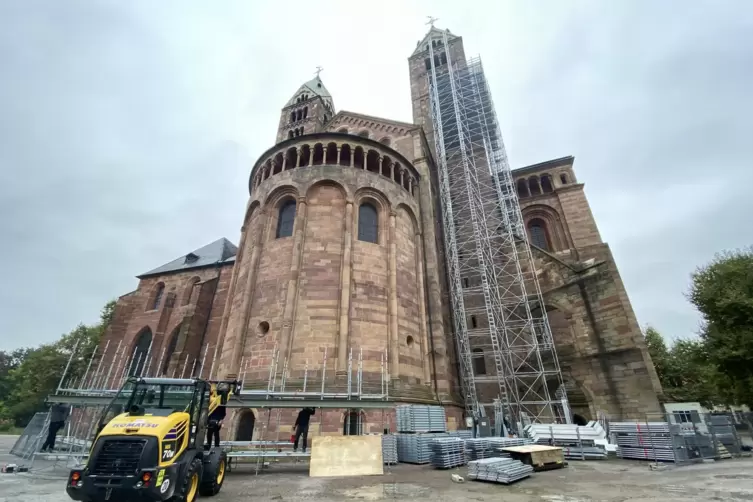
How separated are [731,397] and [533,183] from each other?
2036cm

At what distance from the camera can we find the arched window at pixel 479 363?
19781mm

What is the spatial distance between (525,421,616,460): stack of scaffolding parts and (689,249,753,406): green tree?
952 cm

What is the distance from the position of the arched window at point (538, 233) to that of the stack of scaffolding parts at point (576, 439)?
18.7 metres

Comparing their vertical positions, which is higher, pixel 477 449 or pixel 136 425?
pixel 136 425

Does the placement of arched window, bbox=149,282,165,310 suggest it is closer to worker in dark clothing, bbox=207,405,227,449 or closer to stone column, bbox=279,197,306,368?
stone column, bbox=279,197,306,368

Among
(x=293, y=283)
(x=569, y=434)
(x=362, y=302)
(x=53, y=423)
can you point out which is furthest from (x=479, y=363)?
(x=53, y=423)

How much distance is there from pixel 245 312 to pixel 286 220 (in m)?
5.10

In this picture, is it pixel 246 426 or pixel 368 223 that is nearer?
pixel 246 426

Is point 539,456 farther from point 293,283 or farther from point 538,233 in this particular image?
point 538,233

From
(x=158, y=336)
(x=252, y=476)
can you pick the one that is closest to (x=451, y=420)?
(x=252, y=476)

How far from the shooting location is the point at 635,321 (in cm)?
1672

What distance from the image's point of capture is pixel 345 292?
15.2 meters

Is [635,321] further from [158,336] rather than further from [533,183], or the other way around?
[158,336]

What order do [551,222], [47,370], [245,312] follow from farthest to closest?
[47,370], [551,222], [245,312]
